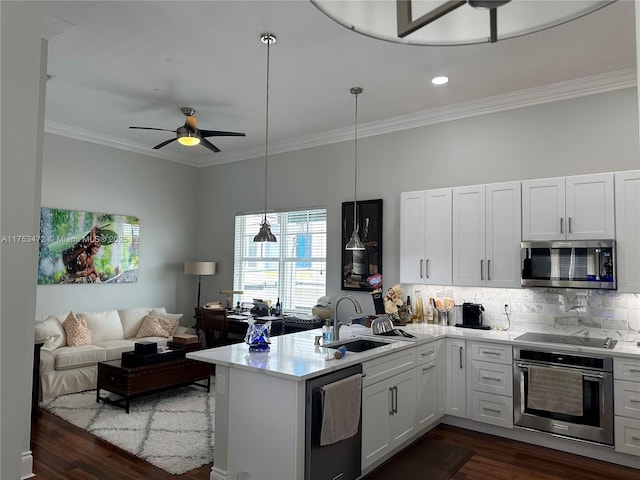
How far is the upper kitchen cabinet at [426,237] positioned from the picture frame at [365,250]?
508 mm

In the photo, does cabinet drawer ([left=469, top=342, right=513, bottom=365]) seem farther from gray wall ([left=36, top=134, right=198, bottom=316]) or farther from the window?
gray wall ([left=36, top=134, right=198, bottom=316])

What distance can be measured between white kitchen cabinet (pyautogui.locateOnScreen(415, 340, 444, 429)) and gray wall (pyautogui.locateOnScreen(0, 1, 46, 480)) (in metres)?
3.40

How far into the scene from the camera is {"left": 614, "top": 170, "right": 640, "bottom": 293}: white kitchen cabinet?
363 centimetres

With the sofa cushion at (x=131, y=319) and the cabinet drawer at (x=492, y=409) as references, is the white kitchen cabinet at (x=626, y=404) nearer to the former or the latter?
the cabinet drawer at (x=492, y=409)

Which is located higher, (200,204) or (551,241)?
(200,204)

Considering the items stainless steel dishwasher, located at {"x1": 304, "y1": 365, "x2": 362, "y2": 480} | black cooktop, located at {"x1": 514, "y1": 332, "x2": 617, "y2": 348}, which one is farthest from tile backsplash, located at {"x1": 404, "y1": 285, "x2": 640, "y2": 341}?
stainless steel dishwasher, located at {"x1": 304, "y1": 365, "x2": 362, "y2": 480}

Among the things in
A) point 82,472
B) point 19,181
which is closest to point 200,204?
point 82,472

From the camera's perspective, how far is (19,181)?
0.84m

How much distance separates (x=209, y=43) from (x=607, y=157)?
3.68 metres

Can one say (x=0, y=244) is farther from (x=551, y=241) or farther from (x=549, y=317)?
(x=549, y=317)

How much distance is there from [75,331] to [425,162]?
4.69 meters

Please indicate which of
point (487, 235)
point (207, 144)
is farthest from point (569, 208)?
point (207, 144)

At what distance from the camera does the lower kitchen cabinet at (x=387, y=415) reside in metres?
3.16

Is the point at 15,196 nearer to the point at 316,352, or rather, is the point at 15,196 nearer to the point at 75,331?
the point at 316,352
